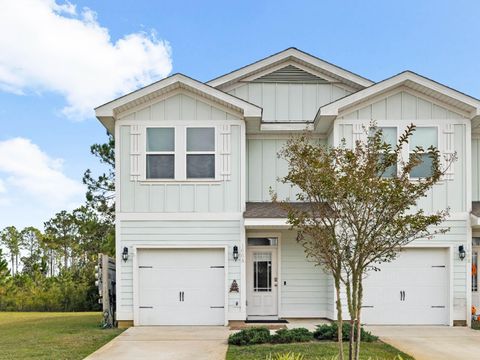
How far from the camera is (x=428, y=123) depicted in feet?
42.6

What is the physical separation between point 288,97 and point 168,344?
26.9 ft

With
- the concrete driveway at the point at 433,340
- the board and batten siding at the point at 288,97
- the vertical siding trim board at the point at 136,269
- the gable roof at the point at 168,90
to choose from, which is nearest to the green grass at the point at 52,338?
the vertical siding trim board at the point at 136,269

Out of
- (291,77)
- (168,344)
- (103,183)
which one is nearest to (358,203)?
(168,344)

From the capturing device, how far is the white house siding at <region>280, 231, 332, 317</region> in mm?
13625

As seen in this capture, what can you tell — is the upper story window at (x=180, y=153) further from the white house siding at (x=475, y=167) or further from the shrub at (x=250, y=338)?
the white house siding at (x=475, y=167)

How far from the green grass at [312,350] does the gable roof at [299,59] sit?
26.8 feet

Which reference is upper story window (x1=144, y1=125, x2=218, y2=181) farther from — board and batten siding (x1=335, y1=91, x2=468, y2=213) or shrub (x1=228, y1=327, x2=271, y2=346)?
shrub (x1=228, y1=327, x2=271, y2=346)

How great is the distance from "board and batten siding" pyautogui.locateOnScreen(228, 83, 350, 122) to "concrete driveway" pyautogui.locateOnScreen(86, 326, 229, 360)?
259 inches

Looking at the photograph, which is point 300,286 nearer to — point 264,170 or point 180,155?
point 264,170

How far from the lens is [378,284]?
13.0 metres

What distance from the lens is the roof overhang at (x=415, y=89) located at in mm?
12641

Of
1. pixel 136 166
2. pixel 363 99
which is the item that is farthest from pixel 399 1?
pixel 136 166

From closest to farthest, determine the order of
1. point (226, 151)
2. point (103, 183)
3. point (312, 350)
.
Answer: point (312, 350) → point (226, 151) → point (103, 183)

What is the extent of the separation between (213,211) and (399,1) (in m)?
8.56
